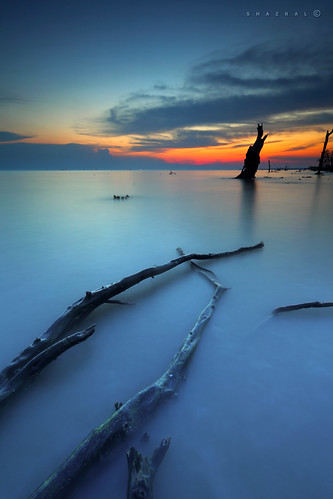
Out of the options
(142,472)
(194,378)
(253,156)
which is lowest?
(194,378)

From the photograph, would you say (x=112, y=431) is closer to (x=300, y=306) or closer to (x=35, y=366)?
(x=35, y=366)

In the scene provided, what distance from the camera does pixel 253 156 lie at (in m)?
38.9

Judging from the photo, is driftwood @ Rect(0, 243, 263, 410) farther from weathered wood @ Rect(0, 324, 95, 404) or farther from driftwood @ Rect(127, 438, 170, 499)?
driftwood @ Rect(127, 438, 170, 499)

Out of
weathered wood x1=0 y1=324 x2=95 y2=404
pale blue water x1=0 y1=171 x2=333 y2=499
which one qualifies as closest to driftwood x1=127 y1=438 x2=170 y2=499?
pale blue water x1=0 y1=171 x2=333 y2=499

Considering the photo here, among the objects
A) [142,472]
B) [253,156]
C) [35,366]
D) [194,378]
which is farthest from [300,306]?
[253,156]

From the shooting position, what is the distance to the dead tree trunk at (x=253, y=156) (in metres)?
36.0

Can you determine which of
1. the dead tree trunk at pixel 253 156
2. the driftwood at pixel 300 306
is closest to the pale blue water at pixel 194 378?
the driftwood at pixel 300 306

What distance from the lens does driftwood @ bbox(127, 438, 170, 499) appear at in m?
1.56

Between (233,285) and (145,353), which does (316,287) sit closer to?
(233,285)

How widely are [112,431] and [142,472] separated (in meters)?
0.37

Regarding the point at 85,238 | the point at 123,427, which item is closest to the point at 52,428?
the point at 123,427

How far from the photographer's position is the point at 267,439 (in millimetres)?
2051

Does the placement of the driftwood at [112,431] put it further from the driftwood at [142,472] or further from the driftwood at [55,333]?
the driftwood at [55,333]

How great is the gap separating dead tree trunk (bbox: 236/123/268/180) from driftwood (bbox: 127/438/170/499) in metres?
40.8
